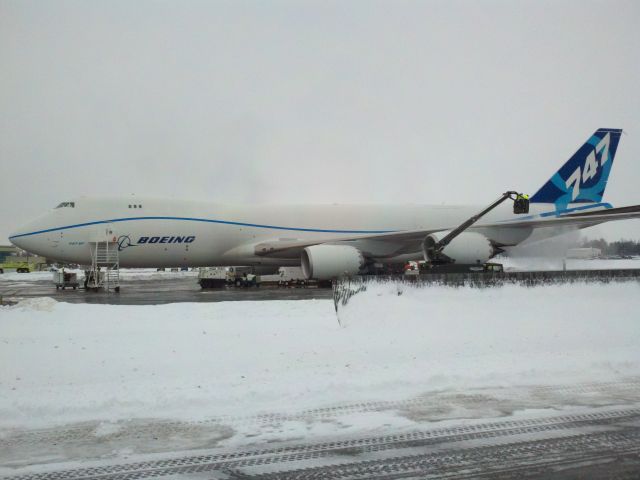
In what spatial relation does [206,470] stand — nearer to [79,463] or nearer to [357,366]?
[79,463]

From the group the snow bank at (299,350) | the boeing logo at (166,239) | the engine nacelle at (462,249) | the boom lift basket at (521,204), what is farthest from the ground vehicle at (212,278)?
the boom lift basket at (521,204)

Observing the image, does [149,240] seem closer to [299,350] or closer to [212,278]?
[212,278]

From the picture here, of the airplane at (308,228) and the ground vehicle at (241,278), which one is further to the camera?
the ground vehicle at (241,278)

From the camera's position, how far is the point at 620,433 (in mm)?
5652

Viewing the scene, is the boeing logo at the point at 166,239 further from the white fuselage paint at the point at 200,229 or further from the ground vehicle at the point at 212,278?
the ground vehicle at the point at 212,278

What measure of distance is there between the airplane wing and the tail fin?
4792 millimetres

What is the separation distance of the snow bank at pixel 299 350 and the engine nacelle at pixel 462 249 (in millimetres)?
10808

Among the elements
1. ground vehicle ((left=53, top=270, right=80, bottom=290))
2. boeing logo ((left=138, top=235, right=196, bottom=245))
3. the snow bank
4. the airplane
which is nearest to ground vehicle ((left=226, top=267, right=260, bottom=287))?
the airplane

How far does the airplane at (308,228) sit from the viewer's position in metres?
25.4

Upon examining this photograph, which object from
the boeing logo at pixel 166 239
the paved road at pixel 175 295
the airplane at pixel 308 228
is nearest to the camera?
the paved road at pixel 175 295

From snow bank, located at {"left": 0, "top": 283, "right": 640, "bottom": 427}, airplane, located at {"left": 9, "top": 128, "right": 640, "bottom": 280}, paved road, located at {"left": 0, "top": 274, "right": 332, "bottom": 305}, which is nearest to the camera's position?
snow bank, located at {"left": 0, "top": 283, "right": 640, "bottom": 427}

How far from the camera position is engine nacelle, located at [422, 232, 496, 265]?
24438 mm

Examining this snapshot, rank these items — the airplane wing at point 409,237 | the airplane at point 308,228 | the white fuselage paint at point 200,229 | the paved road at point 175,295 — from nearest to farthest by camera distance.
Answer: the paved road at point 175,295
the airplane wing at point 409,237
the airplane at point 308,228
the white fuselage paint at point 200,229

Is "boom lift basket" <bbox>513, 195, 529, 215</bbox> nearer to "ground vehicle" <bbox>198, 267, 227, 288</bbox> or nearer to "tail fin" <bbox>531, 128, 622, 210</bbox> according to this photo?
"tail fin" <bbox>531, 128, 622, 210</bbox>
